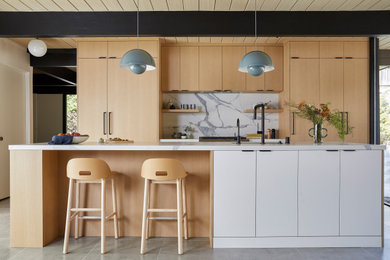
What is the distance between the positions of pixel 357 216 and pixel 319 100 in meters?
2.53

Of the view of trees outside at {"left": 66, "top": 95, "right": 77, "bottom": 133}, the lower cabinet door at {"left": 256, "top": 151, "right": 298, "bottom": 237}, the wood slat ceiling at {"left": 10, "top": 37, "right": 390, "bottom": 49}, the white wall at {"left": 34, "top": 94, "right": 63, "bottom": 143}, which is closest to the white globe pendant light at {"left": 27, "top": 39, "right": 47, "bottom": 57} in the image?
the wood slat ceiling at {"left": 10, "top": 37, "right": 390, "bottom": 49}

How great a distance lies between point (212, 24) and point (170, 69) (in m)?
1.93

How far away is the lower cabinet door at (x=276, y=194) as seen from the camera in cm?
288

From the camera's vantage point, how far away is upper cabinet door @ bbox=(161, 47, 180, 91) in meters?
5.39

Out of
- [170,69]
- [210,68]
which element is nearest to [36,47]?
[170,69]

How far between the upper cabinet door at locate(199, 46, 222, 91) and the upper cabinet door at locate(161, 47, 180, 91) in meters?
0.41

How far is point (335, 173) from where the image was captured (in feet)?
9.61

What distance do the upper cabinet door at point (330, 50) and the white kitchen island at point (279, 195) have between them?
254 centimetres

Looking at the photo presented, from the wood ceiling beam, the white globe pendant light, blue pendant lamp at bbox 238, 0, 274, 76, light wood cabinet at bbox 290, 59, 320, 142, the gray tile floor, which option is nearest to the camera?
the gray tile floor

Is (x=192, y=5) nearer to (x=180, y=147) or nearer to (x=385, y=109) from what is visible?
(x=180, y=147)

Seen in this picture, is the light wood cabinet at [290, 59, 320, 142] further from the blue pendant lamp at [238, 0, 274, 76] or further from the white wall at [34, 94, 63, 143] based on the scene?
the white wall at [34, 94, 63, 143]

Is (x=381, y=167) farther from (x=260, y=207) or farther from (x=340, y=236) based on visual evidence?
(x=260, y=207)

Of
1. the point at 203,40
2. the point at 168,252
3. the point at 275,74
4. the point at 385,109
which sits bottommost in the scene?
the point at 168,252

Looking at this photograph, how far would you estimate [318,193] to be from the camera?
291cm
